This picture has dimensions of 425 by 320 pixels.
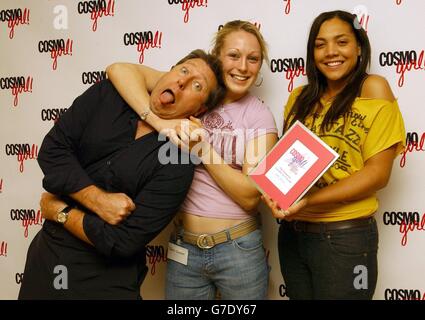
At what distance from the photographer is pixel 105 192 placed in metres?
1.12

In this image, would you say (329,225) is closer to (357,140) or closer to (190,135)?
(357,140)

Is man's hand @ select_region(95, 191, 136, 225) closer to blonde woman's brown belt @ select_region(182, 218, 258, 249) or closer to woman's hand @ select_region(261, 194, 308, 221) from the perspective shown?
blonde woman's brown belt @ select_region(182, 218, 258, 249)

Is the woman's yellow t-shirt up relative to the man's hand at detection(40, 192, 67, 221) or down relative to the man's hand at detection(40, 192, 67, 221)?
up

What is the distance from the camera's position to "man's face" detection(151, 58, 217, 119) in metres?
1.17

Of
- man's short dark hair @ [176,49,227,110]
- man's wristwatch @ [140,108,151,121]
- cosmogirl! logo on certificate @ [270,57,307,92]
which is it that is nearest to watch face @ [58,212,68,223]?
man's wristwatch @ [140,108,151,121]

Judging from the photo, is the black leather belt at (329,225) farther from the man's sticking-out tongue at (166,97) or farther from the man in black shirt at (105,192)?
the man's sticking-out tongue at (166,97)

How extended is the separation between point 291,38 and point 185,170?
0.79 m

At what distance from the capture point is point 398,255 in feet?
5.16

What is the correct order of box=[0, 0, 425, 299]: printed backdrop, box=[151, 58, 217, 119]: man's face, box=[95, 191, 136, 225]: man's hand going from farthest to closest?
box=[0, 0, 425, 299]: printed backdrop → box=[151, 58, 217, 119]: man's face → box=[95, 191, 136, 225]: man's hand

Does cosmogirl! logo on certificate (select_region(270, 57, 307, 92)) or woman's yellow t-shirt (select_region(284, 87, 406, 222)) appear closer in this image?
woman's yellow t-shirt (select_region(284, 87, 406, 222))

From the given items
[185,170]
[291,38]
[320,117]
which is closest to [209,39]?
[291,38]

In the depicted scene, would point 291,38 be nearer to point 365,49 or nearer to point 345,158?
point 365,49

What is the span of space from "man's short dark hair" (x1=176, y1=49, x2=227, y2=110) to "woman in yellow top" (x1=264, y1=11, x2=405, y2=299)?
26cm

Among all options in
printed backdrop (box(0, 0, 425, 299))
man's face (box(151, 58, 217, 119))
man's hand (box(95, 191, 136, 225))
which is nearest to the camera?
man's hand (box(95, 191, 136, 225))
